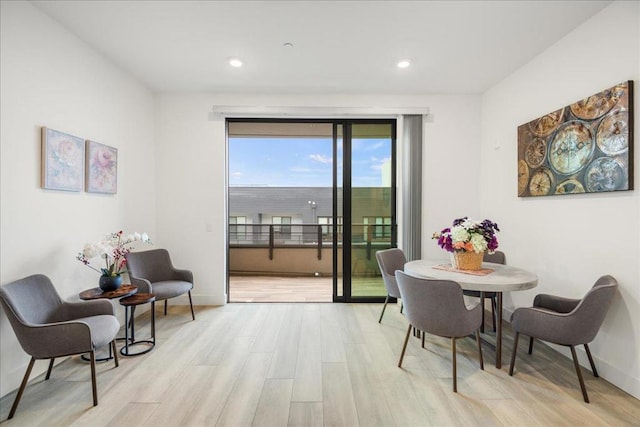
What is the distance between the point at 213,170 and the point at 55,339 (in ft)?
8.02

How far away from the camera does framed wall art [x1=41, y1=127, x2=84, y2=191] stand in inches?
91.8

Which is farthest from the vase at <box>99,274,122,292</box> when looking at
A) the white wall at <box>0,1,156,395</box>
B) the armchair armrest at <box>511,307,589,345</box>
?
the armchair armrest at <box>511,307,589,345</box>

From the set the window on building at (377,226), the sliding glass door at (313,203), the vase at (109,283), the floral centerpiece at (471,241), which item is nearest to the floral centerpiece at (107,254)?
the vase at (109,283)

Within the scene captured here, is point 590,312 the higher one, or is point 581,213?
point 581,213

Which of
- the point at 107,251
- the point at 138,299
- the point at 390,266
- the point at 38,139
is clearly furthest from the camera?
the point at 390,266

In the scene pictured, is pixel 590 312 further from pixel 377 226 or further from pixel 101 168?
pixel 101 168

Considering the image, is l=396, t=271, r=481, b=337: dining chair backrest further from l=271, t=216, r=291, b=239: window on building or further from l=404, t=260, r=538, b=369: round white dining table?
l=271, t=216, r=291, b=239: window on building

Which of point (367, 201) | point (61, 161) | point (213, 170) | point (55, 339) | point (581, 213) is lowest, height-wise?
point (55, 339)

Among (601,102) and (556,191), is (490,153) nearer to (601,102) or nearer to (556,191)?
(556,191)

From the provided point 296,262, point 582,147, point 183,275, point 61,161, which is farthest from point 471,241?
point 296,262

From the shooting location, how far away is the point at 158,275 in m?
3.47

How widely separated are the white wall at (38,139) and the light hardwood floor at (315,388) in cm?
70

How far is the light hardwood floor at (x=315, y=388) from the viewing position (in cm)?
185

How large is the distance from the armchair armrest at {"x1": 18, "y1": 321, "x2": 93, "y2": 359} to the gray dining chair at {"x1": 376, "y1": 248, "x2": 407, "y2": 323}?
2.51 meters
